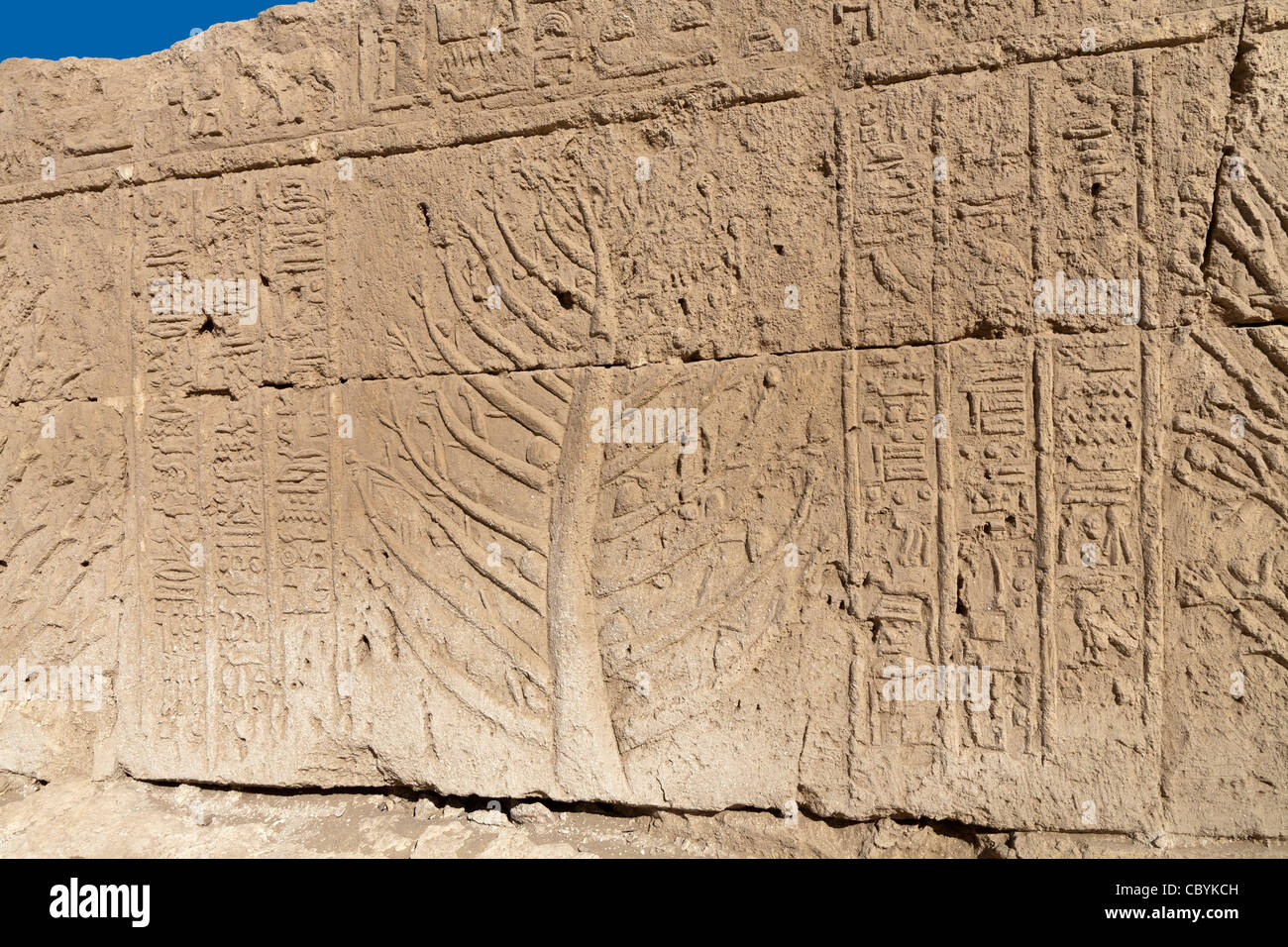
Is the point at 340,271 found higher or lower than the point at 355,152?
lower

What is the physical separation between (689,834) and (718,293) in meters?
1.51

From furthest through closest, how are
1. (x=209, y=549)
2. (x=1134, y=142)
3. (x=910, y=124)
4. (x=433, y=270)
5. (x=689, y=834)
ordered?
(x=209, y=549)
(x=433, y=270)
(x=689, y=834)
(x=910, y=124)
(x=1134, y=142)

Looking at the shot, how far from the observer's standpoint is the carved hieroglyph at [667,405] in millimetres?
2348

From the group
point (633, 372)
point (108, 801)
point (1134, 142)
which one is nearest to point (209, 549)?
point (108, 801)

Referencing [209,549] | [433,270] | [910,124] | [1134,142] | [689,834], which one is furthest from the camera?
[209,549]

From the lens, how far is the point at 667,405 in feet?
8.82

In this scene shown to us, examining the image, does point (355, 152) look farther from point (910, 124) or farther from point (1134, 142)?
point (1134, 142)

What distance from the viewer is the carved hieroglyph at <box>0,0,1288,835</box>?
2348 mm

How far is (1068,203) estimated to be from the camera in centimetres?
239

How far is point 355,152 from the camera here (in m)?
2.96

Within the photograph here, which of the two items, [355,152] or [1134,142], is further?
[355,152]

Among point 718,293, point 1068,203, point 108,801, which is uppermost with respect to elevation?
point 1068,203

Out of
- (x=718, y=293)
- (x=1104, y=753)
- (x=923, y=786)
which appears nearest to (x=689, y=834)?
(x=923, y=786)

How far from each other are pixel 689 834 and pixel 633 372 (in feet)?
4.29
